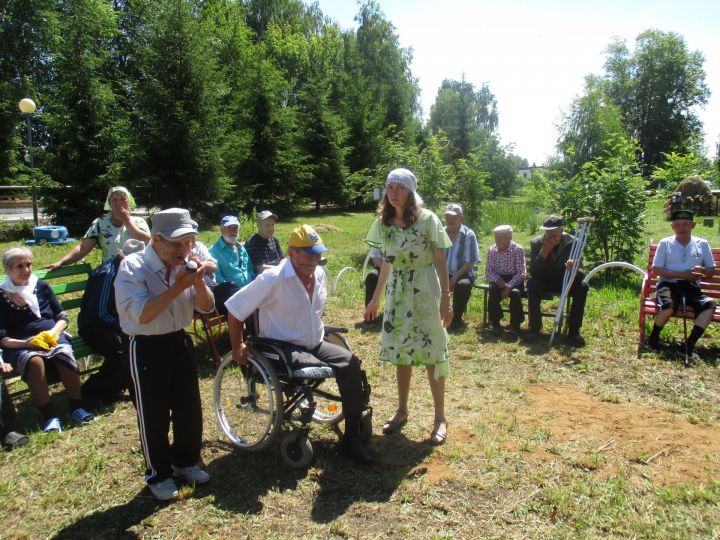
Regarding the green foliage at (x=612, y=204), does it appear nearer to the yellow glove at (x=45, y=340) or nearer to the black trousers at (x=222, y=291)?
the black trousers at (x=222, y=291)

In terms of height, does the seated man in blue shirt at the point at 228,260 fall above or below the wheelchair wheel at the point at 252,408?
above

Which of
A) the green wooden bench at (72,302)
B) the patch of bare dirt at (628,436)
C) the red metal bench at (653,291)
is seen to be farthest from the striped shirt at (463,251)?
the green wooden bench at (72,302)

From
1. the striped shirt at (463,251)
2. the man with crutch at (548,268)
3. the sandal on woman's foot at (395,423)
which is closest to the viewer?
the sandal on woman's foot at (395,423)

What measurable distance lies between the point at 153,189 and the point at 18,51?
1731 centimetres

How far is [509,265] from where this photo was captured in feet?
20.5

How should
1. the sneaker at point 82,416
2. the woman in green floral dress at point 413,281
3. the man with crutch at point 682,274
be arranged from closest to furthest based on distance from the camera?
the woman in green floral dress at point 413,281 → the sneaker at point 82,416 → the man with crutch at point 682,274

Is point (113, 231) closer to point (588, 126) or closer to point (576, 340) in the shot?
point (576, 340)

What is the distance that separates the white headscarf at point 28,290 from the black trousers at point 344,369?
7.36ft

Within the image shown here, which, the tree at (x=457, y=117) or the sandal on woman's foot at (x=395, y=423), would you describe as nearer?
the sandal on woman's foot at (x=395, y=423)

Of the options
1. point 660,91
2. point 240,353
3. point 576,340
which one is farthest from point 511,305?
point 660,91

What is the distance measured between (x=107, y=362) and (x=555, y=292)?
4.73 m

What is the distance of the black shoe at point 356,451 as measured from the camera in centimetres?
323

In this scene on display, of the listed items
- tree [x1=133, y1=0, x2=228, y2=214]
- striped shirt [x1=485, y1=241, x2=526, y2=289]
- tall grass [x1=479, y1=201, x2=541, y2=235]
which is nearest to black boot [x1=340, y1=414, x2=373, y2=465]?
striped shirt [x1=485, y1=241, x2=526, y2=289]

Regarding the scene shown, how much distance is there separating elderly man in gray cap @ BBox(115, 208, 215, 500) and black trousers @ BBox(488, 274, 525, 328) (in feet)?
13.2
